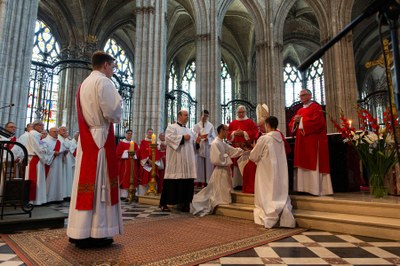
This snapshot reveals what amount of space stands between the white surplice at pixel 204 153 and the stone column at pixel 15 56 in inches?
217

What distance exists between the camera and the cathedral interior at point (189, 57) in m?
8.78

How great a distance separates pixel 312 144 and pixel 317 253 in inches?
103

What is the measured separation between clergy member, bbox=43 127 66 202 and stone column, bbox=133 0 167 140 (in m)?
3.70

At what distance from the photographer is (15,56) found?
8742 millimetres

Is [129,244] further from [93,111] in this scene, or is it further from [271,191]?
[271,191]

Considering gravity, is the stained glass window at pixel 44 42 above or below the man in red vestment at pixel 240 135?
above

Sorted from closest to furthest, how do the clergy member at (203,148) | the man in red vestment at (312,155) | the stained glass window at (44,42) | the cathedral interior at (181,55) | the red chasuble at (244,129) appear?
the man in red vestment at (312,155)
the red chasuble at (244,129)
the clergy member at (203,148)
the cathedral interior at (181,55)
the stained glass window at (44,42)

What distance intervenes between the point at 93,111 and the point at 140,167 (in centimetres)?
591

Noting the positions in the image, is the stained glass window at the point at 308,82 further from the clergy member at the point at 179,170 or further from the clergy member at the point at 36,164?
the clergy member at the point at 36,164

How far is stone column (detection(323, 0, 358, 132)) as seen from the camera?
1539 cm

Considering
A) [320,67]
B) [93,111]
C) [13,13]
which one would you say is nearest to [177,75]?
[320,67]

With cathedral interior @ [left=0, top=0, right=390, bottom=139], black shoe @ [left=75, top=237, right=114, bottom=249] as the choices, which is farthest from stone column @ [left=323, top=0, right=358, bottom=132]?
black shoe @ [left=75, top=237, right=114, bottom=249]

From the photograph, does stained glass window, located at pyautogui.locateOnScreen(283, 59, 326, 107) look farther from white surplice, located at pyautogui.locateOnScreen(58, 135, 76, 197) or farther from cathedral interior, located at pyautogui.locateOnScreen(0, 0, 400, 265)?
white surplice, located at pyautogui.locateOnScreen(58, 135, 76, 197)

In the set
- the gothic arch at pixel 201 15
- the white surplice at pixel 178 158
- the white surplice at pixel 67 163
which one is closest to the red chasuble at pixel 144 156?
the white surplice at pixel 67 163
